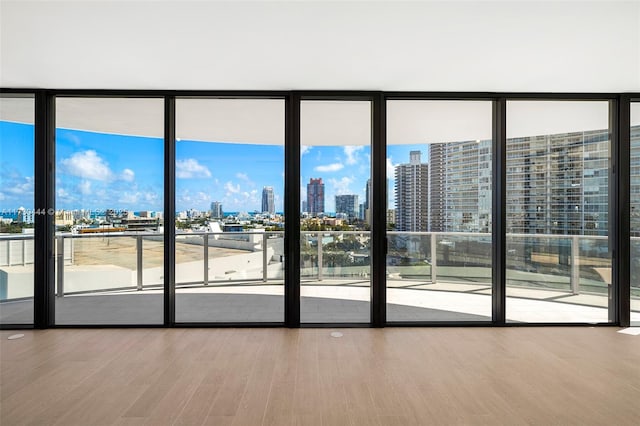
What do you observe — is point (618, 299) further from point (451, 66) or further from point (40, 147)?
point (40, 147)

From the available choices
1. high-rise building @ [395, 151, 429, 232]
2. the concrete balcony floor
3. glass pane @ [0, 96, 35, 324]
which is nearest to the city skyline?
glass pane @ [0, 96, 35, 324]

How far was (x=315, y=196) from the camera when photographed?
403 centimetres

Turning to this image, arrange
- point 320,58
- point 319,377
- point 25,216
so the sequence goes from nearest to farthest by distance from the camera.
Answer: point 319,377, point 320,58, point 25,216

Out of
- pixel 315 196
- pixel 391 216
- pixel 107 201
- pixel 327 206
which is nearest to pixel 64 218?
pixel 107 201

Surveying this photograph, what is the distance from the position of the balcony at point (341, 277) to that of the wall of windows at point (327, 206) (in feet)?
0.06

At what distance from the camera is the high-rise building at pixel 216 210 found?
160 inches

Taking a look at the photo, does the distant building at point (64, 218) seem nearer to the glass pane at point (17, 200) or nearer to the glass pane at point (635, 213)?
the glass pane at point (17, 200)

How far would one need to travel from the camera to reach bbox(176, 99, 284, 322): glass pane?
158 inches

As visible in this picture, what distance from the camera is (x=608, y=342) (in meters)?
3.46

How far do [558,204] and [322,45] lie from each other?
3388 mm

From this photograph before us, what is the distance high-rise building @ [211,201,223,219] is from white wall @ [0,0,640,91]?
1365 mm

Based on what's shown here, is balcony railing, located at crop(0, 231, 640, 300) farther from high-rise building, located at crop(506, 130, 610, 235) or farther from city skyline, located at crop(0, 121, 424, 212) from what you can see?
city skyline, located at crop(0, 121, 424, 212)

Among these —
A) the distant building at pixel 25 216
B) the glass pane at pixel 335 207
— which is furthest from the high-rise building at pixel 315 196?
the distant building at pixel 25 216

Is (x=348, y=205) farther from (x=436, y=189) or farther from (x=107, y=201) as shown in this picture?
(x=107, y=201)
